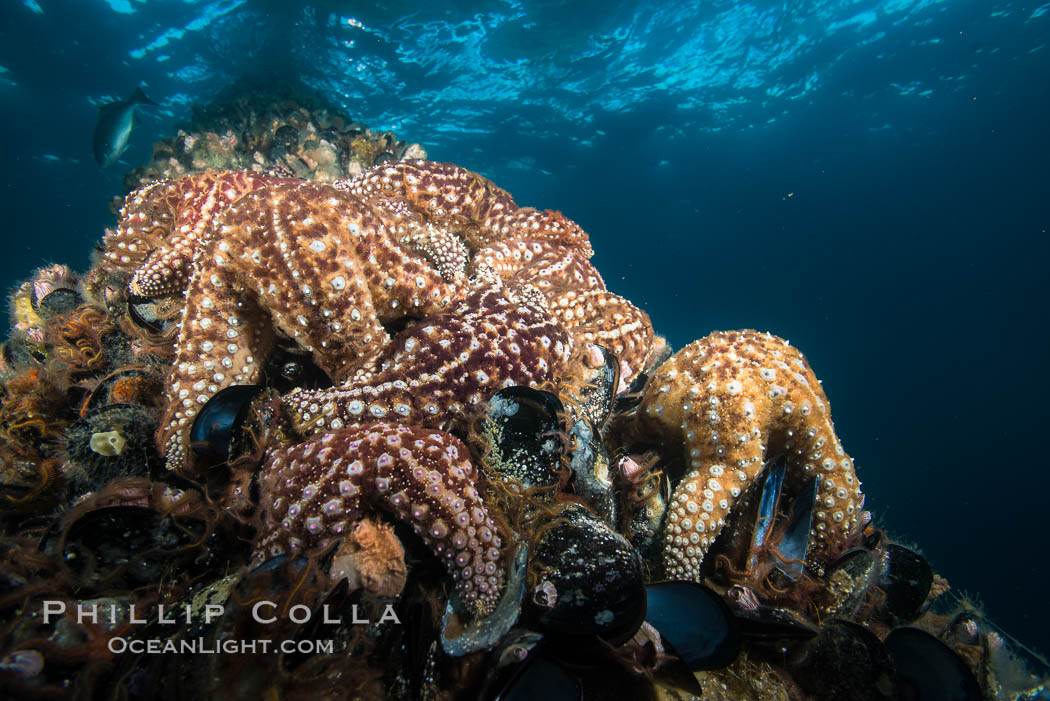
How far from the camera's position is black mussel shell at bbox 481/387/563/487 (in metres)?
2.98

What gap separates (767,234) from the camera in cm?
7506

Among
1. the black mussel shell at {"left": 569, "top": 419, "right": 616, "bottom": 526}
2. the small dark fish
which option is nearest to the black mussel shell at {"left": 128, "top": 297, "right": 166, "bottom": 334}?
the black mussel shell at {"left": 569, "top": 419, "right": 616, "bottom": 526}

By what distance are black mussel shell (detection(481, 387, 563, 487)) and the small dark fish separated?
25.4 metres

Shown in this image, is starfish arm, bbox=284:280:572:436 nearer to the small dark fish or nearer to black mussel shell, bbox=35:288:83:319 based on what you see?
black mussel shell, bbox=35:288:83:319

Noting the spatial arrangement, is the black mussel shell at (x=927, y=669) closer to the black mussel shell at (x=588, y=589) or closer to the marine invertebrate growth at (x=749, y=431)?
the marine invertebrate growth at (x=749, y=431)

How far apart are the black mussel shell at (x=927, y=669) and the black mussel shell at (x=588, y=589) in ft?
6.53

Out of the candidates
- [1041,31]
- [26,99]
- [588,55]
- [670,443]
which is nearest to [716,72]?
[588,55]

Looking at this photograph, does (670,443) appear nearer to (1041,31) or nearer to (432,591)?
(432,591)

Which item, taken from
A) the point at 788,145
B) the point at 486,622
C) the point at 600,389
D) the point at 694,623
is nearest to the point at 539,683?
the point at 486,622

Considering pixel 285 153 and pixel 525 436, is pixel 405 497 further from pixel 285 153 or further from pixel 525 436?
pixel 285 153

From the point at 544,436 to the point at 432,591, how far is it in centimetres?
120

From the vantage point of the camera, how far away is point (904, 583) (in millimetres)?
3537

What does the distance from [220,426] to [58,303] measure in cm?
467

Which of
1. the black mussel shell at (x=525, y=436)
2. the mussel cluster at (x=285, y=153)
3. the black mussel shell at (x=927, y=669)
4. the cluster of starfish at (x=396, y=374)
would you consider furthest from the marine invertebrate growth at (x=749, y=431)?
the mussel cluster at (x=285, y=153)
